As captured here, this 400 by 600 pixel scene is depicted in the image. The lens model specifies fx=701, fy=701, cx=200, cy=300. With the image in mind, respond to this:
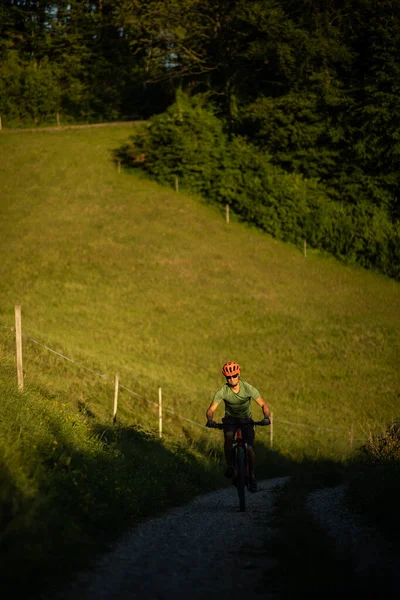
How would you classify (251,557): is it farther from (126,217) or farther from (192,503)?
(126,217)

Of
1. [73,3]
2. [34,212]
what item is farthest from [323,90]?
[73,3]

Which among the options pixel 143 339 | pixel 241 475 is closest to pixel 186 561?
pixel 241 475

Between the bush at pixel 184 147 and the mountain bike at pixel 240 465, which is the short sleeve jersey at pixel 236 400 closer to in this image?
the mountain bike at pixel 240 465

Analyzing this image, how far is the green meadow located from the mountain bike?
1.16 m

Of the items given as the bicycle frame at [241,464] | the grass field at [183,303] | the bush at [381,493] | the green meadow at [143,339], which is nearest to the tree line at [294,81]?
the green meadow at [143,339]

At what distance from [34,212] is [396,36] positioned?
29.2 meters

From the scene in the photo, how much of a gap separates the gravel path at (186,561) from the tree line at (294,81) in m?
39.2

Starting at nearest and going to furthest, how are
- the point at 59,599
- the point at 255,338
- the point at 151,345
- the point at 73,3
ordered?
the point at 59,599
the point at 151,345
the point at 255,338
the point at 73,3

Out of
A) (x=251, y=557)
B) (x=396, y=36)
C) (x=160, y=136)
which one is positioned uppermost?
(x=396, y=36)

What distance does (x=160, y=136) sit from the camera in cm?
5662

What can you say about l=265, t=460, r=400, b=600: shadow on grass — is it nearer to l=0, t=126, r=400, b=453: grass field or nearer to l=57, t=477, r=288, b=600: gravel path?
l=57, t=477, r=288, b=600: gravel path

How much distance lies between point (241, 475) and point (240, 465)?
0.17 metres

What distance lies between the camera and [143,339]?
111 ft

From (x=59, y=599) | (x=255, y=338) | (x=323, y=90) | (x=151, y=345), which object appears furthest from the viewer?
(x=323, y=90)
